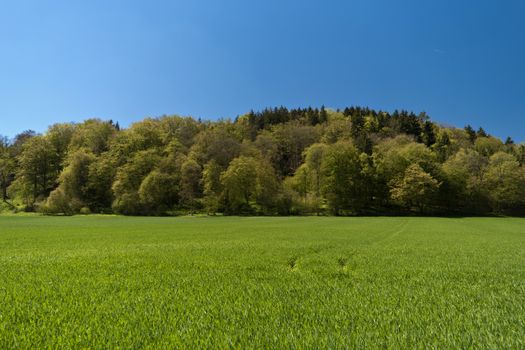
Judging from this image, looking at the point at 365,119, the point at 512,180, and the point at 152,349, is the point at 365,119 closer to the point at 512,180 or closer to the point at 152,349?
the point at 512,180

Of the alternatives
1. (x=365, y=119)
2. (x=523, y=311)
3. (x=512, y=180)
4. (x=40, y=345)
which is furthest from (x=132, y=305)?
(x=365, y=119)

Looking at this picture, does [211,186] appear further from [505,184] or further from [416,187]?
[505,184]

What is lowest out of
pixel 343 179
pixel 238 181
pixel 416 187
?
pixel 238 181

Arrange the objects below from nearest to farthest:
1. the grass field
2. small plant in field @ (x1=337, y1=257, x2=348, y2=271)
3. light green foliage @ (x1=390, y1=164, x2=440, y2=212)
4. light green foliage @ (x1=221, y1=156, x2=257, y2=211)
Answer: the grass field → small plant in field @ (x1=337, y1=257, x2=348, y2=271) → light green foliage @ (x1=221, y1=156, x2=257, y2=211) → light green foliage @ (x1=390, y1=164, x2=440, y2=212)

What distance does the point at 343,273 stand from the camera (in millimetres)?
11602

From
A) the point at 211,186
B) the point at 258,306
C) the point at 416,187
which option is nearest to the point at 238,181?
the point at 211,186

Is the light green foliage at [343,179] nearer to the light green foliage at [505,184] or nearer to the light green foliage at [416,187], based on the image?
the light green foliage at [416,187]

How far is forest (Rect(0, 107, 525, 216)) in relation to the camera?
9269 centimetres

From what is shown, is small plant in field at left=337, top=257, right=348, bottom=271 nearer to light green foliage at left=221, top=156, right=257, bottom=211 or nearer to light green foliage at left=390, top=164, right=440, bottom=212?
light green foliage at left=221, top=156, right=257, bottom=211

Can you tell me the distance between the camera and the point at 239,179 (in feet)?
295

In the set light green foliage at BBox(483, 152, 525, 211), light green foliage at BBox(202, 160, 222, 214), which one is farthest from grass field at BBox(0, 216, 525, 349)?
light green foliage at BBox(483, 152, 525, 211)

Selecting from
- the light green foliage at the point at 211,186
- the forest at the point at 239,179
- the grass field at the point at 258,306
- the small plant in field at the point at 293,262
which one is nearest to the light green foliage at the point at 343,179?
the forest at the point at 239,179

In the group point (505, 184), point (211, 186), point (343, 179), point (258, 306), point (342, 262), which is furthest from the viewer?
point (505, 184)

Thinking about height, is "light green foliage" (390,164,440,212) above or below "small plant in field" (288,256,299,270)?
above
